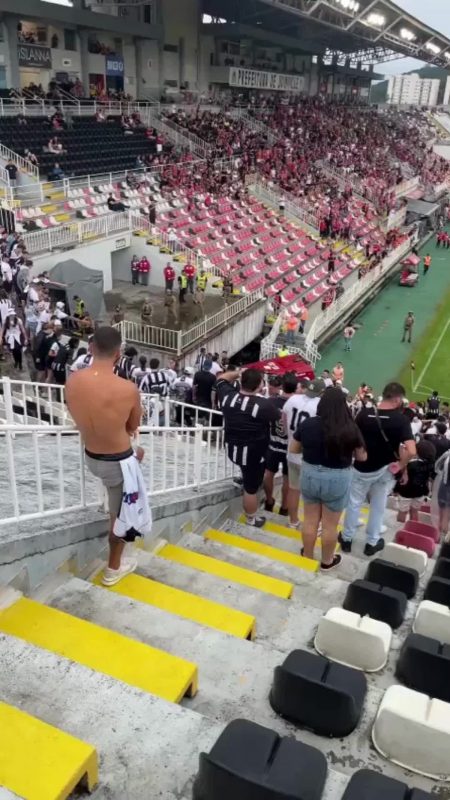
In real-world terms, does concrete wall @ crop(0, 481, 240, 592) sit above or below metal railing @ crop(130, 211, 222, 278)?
above

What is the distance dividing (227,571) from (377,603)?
1.10 metres

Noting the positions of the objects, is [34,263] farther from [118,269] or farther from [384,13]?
[384,13]

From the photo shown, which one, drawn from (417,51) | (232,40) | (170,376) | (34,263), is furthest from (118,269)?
(417,51)

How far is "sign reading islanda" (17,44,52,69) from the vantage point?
89.4ft

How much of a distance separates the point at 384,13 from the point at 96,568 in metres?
46.6

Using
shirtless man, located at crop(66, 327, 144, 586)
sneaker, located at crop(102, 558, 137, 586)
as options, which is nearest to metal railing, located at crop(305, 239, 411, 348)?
sneaker, located at crop(102, 558, 137, 586)

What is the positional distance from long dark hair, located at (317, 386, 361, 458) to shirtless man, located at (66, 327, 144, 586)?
4.90 ft

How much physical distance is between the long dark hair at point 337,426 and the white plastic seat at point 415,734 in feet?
6.32

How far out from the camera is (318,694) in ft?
9.07

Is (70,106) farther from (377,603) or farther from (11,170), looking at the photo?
(377,603)

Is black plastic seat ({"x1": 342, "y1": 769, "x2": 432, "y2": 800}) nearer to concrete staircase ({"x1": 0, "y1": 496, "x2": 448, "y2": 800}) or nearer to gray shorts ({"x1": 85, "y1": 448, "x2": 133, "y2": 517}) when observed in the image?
concrete staircase ({"x1": 0, "y1": 496, "x2": 448, "y2": 800})

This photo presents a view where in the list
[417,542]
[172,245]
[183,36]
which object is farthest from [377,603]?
[183,36]

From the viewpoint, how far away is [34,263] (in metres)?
15.9

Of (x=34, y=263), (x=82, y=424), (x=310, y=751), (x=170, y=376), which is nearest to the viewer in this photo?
(x=310, y=751)
